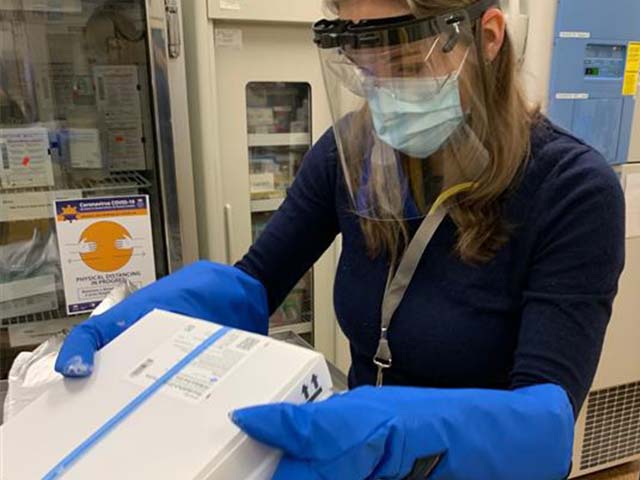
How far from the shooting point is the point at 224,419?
0.60 m

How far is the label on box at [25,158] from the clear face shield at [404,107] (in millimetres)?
914

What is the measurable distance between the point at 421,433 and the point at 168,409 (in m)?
0.28

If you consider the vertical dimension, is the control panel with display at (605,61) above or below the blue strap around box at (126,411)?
above

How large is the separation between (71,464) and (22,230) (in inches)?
45.9

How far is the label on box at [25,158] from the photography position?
146 centimetres

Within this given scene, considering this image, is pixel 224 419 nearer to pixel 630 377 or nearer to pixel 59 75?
pixel 59 75

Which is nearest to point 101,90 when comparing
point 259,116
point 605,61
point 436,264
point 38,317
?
point 259,116

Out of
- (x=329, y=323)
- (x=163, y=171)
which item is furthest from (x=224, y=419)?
(x=329, y=323)

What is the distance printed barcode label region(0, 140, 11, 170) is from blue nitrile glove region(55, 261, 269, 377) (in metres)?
0.73

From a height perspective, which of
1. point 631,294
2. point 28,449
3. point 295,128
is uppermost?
point 295,128

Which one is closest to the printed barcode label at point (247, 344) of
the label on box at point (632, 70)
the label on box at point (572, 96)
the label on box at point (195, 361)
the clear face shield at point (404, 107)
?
the label on box at point (195, 361)

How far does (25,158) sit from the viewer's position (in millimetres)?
1494

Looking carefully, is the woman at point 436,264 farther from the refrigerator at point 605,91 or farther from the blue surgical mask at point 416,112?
the refrigerator at point 605,91

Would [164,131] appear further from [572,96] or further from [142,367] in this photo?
[572,96]
